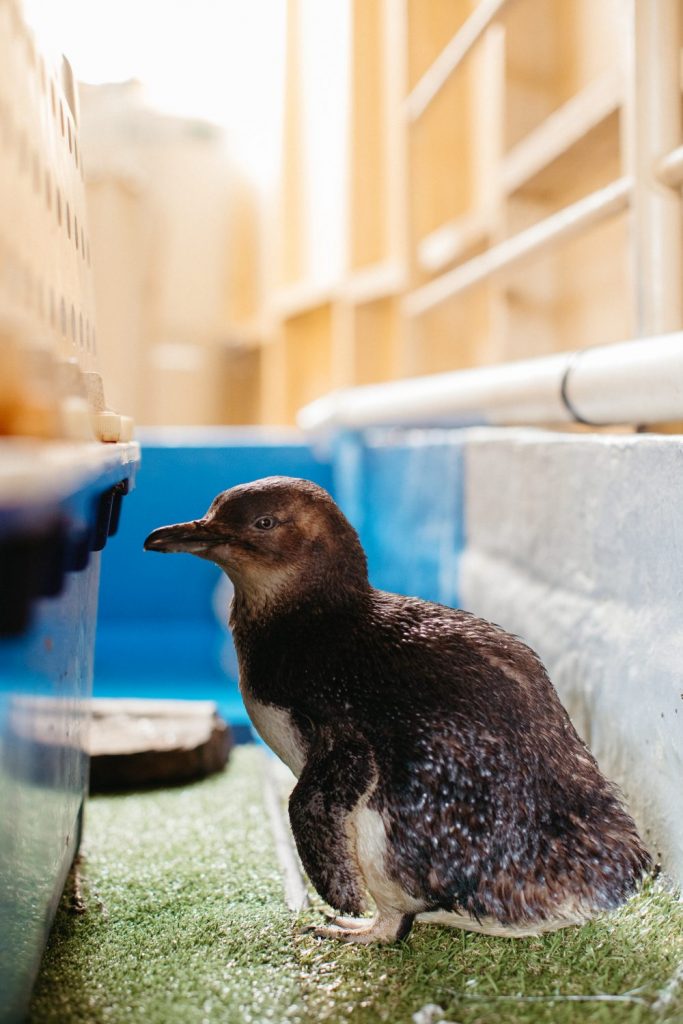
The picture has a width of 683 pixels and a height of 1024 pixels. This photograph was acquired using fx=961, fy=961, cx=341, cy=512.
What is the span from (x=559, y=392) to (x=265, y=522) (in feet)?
1.43

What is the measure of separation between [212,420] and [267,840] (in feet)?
11.5

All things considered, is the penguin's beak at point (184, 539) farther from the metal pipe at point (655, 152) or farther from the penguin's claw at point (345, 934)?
the metal pipe at point (655, 152)

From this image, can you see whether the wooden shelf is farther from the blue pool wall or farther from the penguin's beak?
the penguin's beak

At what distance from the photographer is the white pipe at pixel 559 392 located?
832mm

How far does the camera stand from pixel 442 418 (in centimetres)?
152

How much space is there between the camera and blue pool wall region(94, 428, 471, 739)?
1.81m

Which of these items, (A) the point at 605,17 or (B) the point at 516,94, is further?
(B) the point at 516,94

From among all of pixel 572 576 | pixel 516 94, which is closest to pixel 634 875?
pixel 572 576

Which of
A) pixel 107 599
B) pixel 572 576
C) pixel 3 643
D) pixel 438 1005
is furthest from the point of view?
pixel 107 599

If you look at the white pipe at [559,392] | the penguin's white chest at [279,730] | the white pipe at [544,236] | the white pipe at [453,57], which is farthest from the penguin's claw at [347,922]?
the white pipe at [453,57]

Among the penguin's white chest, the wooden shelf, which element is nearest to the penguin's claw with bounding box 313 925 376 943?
the penguin's white chest

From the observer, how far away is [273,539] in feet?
2.55

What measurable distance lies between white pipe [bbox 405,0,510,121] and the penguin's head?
1131 millimetres

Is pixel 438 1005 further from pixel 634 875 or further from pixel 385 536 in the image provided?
pixel 385 536
